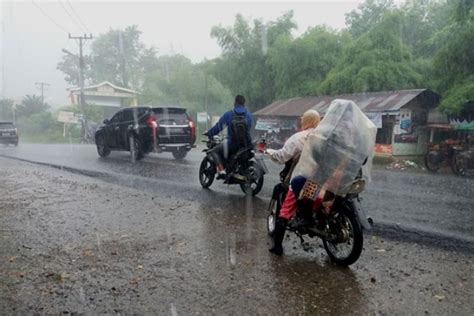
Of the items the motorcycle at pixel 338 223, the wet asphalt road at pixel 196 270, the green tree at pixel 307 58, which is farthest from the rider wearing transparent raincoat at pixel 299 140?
the green tree at pixel 307 58

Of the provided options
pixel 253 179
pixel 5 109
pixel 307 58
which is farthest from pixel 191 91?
pixel 5 109

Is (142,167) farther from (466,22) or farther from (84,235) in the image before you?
(466,22)

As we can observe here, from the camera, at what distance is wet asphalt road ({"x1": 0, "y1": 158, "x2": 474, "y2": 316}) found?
3.68 m

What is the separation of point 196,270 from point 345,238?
1.55 meters

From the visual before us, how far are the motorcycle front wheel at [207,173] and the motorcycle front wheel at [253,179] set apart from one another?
94 cm

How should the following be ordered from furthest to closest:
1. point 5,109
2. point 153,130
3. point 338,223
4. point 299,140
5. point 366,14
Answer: point 5,109 → point 366,14 → point 153,130 → point 299,140 → point 338,223

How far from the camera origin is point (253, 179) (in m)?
8.35

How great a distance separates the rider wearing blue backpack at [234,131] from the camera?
321 inches

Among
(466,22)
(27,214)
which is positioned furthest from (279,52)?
(27,214)

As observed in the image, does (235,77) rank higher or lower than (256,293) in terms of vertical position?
higher

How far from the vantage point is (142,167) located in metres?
13.2

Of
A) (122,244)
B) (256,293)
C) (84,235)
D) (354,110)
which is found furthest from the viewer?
(84,235)

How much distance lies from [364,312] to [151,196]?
5.68m

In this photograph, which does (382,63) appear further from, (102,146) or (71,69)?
(71,69)
